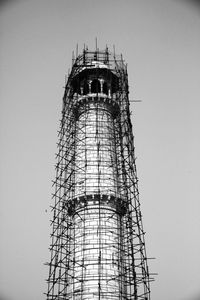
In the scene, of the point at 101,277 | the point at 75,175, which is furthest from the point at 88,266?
the point at 75,175

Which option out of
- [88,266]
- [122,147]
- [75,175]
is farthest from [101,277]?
[122,147]

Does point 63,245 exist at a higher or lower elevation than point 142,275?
higher

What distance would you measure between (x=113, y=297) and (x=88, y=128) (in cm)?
1299

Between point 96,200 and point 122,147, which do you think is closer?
point 96,200

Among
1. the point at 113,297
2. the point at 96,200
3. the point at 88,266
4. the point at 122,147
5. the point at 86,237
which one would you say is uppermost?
the point at 122,147

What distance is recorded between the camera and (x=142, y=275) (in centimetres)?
2819

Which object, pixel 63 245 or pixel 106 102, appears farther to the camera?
pixel 106 102

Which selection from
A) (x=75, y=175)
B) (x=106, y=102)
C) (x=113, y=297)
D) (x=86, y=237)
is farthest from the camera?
(x=106, y=102)

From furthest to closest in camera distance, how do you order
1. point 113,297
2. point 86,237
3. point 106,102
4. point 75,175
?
point 106,102, point 75,175, point 86,237, point 113,297

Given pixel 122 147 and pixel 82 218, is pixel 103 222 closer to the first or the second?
pixel 82 218

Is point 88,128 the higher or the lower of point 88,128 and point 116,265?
the higher

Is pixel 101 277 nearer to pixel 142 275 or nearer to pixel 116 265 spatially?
pixel 116 265

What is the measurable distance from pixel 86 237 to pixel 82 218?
1517 millimetres

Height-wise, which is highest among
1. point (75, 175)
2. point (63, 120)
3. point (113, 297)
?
point (63, 120)
